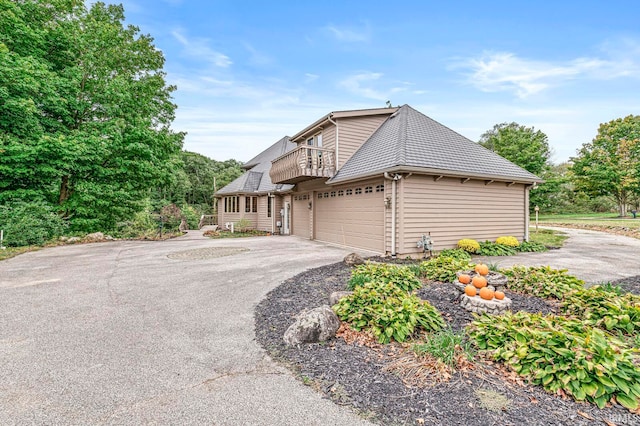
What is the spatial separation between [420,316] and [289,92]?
55.3ft

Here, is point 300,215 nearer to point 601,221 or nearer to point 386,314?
point 386,314

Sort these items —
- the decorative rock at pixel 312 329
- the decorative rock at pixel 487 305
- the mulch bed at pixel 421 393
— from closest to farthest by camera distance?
the mulch bed at pixel 421 393 < the decorative rock at pixel 312 329 < the decorative rock at pixel 487 305

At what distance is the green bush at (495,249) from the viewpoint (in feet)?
31.0

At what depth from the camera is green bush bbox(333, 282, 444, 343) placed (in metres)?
3.25

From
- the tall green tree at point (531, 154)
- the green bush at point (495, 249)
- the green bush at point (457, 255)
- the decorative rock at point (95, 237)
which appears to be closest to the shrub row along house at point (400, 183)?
the green bush at point (495, 249)

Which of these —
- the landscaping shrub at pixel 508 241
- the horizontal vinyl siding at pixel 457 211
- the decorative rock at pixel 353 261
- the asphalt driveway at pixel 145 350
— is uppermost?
the horizontal vinyl siding at pixel 457 211

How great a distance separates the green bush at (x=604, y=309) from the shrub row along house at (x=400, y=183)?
5.01 metres

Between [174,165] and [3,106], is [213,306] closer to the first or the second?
[3,106]

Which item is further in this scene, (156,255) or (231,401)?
(156,255)

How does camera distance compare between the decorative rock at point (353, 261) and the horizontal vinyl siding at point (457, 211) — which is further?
the horizontal vinyl siding at point (457, 211)

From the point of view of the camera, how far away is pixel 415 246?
903 cm

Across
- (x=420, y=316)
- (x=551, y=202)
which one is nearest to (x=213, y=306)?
(x=420, y=316)

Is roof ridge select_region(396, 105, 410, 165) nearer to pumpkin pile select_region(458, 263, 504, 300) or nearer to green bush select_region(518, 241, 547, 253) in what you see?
pumpkin pile select_region(458, 263, 504, 300)

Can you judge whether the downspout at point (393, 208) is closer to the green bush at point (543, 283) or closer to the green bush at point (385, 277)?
the green bush at point (385, 277)
